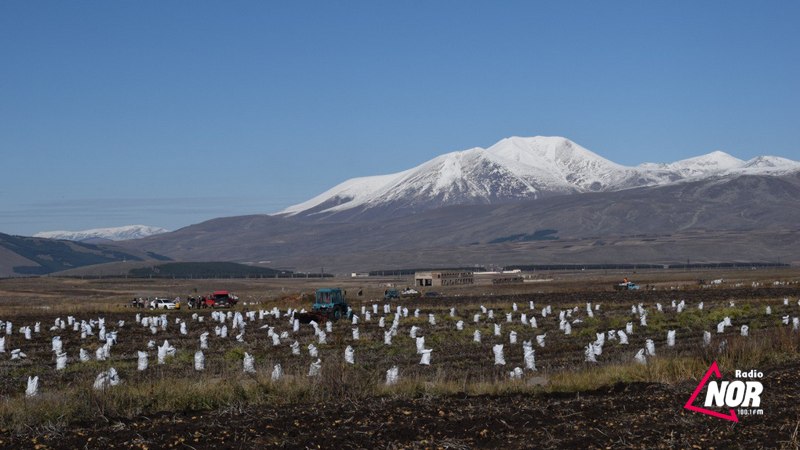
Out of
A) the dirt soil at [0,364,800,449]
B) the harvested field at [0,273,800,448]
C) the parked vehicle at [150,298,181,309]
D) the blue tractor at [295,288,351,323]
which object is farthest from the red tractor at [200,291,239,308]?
the dirt soil at [0,364,800,449]

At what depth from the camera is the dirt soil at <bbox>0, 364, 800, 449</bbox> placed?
1156 centimetres

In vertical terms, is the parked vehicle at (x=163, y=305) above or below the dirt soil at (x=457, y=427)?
above

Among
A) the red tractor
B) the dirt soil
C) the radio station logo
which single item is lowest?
the dirt soil

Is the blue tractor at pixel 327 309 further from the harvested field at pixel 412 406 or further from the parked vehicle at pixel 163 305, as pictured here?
the parked vehicle at pixel 163 305

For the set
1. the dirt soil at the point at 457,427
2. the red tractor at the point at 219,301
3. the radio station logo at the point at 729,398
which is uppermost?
the red tractor at the point at 219,301

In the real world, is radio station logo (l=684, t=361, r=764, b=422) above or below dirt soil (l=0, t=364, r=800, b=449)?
above

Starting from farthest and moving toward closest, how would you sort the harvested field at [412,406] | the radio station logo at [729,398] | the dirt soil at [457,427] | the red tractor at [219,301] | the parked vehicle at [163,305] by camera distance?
the parked vehicle at [163,305], the red tractor at [219,301], the radio station logo at [729,398], the harvested field at [412,406], the dirt soil at [457,427]

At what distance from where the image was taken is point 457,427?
493 inches

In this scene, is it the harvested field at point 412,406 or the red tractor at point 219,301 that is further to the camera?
the red tractor at point 219,301

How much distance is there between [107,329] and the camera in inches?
1641

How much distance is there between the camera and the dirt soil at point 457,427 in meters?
11.6

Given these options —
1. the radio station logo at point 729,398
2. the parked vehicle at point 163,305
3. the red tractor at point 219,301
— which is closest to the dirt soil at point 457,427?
the radio station logo at point 729,398

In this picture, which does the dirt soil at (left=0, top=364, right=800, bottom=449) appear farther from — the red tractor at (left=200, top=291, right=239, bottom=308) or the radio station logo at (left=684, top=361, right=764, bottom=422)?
the red tractor at (left=200, top=291, right=239, bottom=308)

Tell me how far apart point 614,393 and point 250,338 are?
2151 cm
